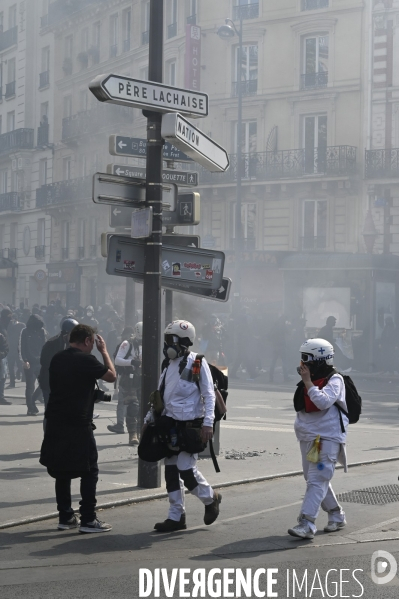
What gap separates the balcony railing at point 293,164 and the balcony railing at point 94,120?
4.01 meters

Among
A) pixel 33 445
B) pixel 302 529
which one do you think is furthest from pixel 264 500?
pixel 33 445

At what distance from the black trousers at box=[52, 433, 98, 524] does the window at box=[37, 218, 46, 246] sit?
3802 centimetres

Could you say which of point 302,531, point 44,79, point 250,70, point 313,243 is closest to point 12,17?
point 44,79

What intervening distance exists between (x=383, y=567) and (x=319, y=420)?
3.87ft

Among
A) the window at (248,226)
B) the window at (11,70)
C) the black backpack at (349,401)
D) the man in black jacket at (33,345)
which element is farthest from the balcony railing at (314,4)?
the black backpack at (349,401)

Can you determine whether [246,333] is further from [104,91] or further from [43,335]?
[104,91]

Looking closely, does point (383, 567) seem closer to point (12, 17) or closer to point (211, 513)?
point (211, 513)

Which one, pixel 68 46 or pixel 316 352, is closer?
pixel 316 352

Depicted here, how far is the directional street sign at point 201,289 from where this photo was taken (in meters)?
8.55

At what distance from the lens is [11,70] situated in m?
46.2

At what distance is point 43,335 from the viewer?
1606cm

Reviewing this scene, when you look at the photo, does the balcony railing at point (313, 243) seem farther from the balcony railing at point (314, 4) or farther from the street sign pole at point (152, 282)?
the street sign pole at point (152, 282)

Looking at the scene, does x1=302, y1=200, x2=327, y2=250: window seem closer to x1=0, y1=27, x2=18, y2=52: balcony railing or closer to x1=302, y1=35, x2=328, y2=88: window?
x1=302, y1=35, x2=328, y2=88: window

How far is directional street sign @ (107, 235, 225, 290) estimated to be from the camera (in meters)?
8.18
